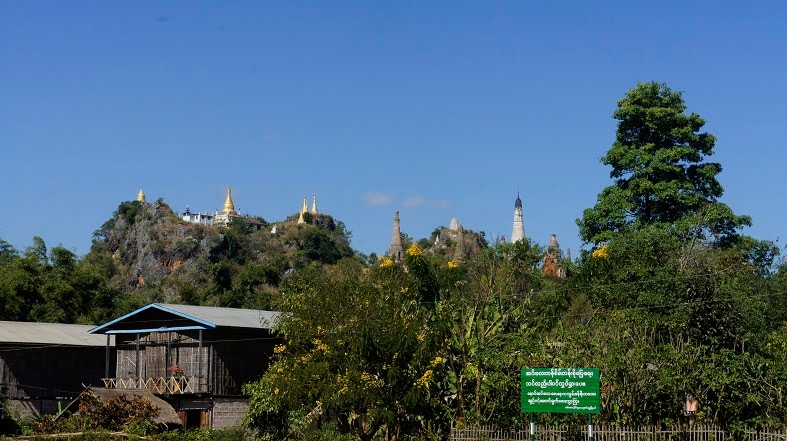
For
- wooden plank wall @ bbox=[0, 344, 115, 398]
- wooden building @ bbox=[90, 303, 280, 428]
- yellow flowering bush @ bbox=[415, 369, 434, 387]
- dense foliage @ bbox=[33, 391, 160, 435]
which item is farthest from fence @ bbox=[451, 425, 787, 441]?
wooden plank wall @ bbox=[0, 344, 115, 398]

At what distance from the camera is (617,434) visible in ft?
88.2

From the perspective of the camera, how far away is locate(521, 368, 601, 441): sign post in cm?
2483

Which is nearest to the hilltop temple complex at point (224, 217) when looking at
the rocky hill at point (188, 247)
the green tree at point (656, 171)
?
the rocky hill at point (188, 247)

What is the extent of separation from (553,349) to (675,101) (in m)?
25.4

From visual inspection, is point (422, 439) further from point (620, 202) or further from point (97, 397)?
point (620, 202)

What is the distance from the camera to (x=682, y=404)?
30094mm

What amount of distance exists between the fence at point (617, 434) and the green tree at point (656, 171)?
2253 cm

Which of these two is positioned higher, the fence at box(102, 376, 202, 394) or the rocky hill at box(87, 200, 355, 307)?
the rocky hill at box(87, 200, 355, 307)

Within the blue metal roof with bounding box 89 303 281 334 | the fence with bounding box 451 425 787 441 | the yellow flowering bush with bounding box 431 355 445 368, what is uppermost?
the blue metal roof with bounding box 89 303 281 334

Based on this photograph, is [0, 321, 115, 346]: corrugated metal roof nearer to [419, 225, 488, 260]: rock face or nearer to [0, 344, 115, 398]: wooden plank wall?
[0, 344, 115, 398]: wooden plank wall

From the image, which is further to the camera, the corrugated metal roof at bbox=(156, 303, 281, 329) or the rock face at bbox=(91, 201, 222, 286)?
the rock face at bbox=(91, 201, 222, 286)

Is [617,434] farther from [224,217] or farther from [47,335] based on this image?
[224,217]

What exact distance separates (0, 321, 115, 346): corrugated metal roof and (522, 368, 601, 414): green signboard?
24.9m

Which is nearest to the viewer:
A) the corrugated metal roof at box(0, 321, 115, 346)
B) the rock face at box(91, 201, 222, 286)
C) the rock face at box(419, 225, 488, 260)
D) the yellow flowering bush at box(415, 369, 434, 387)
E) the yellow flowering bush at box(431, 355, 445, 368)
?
the yellow flowering bush at box(415, 369, 434, 387)
